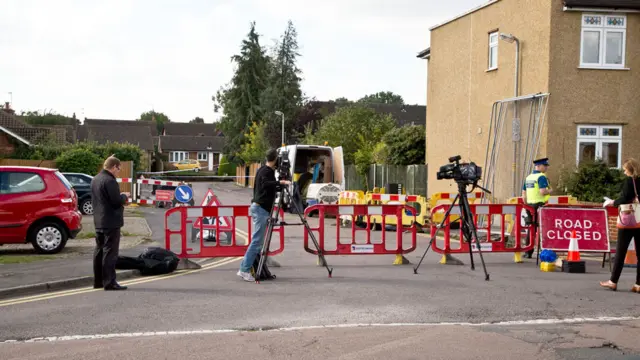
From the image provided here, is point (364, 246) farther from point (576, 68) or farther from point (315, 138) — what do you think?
point (315, 138)

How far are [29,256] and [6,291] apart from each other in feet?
13.7

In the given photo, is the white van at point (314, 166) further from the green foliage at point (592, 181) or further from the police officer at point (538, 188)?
the police officer at point (538, 188)

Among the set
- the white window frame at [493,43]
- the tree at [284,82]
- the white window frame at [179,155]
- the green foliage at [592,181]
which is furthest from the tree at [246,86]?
the green foliage at [592,181]

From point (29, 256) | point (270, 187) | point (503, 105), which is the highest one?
point (503, 105)

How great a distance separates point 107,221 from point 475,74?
1704 cm

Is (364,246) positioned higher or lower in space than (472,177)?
lower

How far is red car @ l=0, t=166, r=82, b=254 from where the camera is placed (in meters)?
13.6

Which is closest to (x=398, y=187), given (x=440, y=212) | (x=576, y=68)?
(x=440, y=212)

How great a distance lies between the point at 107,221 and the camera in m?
9.67

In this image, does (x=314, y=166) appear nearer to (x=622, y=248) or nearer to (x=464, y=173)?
(x=464, y=173)

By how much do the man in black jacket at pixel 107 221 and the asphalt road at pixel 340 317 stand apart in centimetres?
36

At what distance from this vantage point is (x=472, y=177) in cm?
1143

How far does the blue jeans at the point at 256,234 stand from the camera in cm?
1043

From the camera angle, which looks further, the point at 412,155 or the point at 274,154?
the point at 412,155
